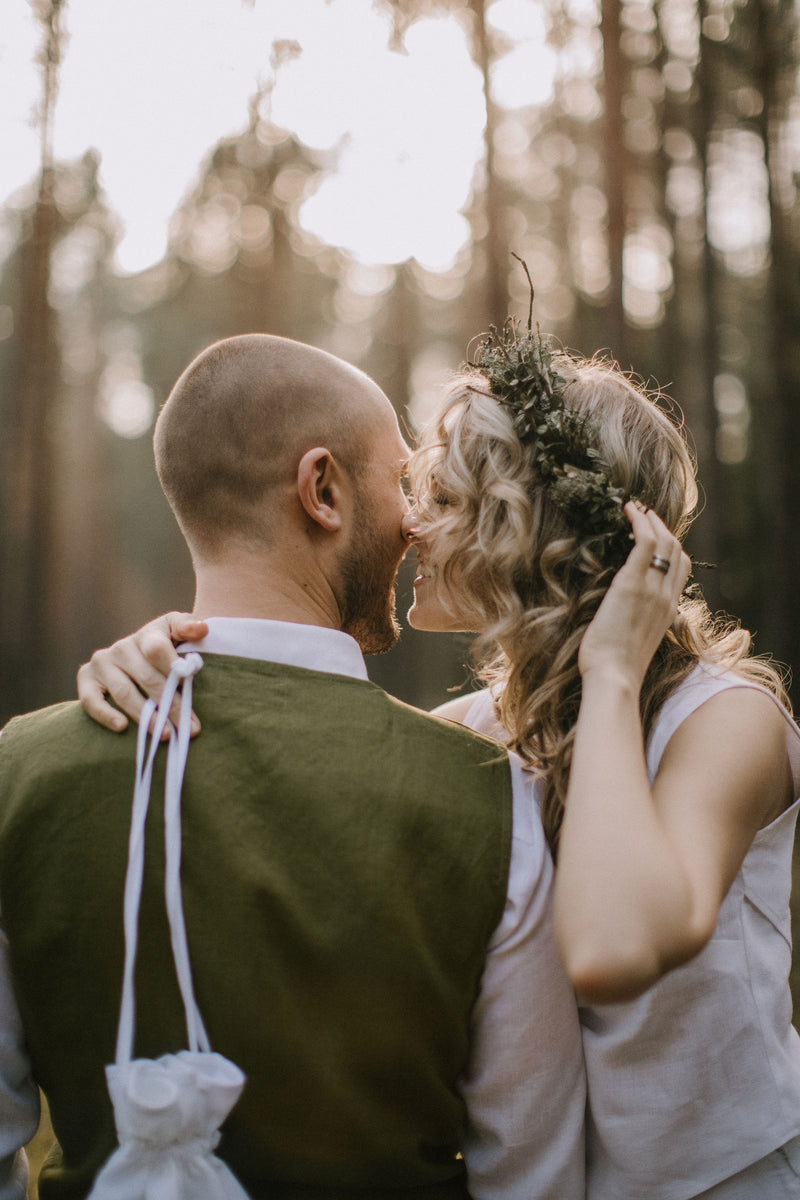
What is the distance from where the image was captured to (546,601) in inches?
74.5

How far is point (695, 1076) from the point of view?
1542mm

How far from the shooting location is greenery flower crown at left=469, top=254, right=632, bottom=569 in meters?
1.78

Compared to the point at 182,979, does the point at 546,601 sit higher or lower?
higher

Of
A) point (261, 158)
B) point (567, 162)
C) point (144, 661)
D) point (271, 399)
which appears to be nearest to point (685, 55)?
point (567, 162)

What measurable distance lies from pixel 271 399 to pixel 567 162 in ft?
35.5

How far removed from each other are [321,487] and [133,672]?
0.64 m

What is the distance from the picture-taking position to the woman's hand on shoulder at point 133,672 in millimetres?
1455

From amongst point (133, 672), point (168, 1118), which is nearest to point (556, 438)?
point (133, 672)

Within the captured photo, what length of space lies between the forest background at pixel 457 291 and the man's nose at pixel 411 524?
26.1 ft

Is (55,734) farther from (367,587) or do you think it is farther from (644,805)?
(644,805)

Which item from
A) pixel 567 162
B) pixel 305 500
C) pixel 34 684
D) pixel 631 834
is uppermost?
pixel 567 162

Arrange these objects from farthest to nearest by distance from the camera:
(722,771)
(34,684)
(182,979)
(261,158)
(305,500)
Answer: (261,158) → (34,684) → (305,500) → (722,771) → (182,979)

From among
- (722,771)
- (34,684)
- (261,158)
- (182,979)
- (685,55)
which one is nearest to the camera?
(182,979)

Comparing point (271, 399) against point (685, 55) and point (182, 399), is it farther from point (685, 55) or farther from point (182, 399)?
point (685, 55)
